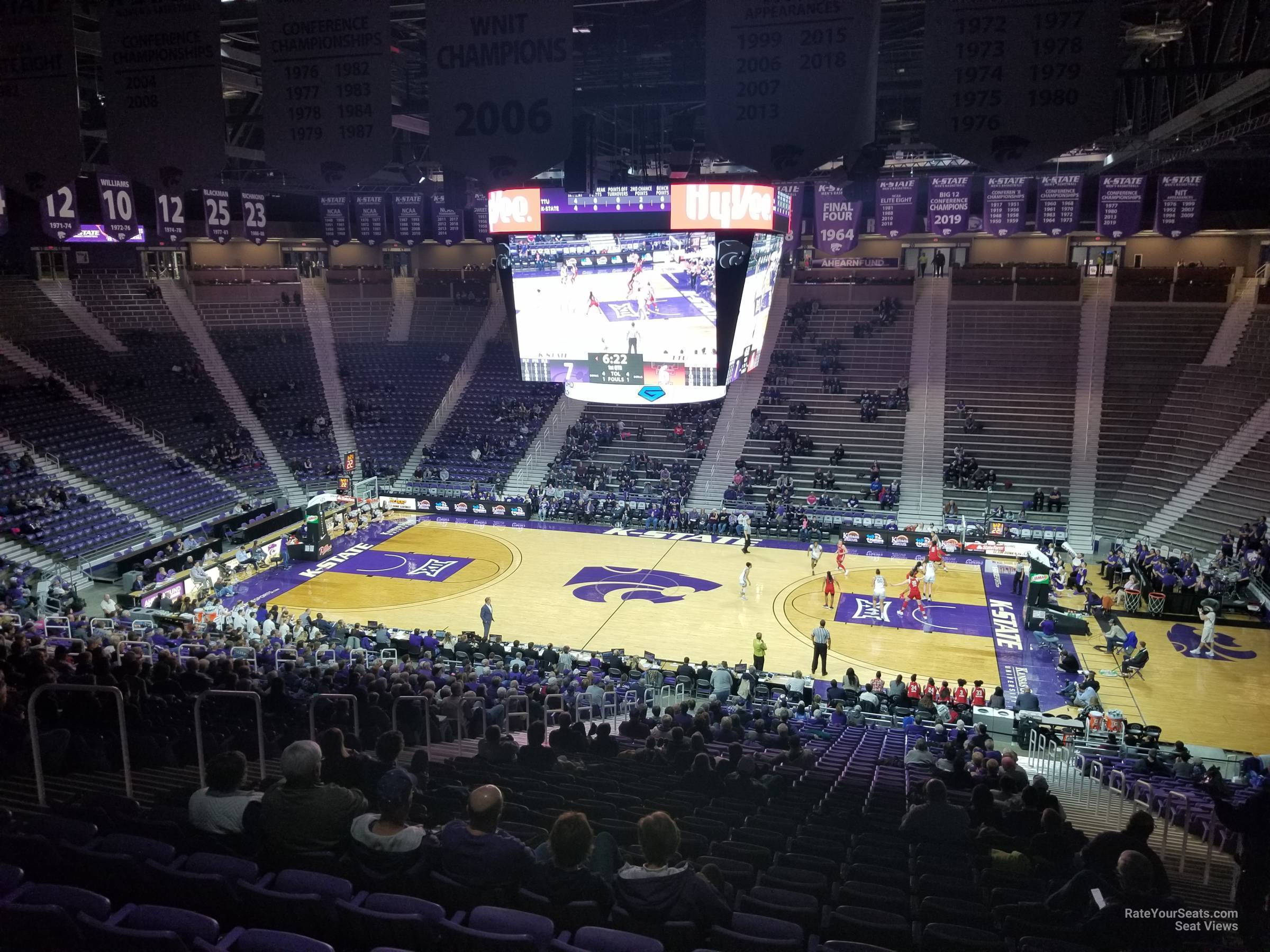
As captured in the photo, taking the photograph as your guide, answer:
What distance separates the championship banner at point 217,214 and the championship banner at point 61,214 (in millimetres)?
5031

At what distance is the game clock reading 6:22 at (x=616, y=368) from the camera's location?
70.7 feet

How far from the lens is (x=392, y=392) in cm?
4453

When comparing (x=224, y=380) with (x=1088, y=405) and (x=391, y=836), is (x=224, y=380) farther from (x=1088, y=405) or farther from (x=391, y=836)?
(x=391, y=836)

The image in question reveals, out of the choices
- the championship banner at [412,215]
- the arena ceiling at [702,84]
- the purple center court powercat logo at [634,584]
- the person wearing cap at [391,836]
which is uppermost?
the arena ceiling at [702,84]

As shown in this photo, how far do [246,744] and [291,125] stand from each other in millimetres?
6746

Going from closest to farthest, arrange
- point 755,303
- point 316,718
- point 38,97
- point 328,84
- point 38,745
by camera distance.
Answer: point 38,745, point 328,84, point 38,97, point 316,718, point 755,303

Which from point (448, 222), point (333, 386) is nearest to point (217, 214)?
point (448, 222)

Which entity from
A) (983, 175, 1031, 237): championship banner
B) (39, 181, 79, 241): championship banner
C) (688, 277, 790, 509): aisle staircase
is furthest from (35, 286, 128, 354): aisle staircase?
(983, 175, 1031, 237): championship banner

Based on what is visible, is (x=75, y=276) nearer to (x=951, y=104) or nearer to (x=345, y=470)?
(x=345, y=470)

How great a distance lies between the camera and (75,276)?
4391 centimetres

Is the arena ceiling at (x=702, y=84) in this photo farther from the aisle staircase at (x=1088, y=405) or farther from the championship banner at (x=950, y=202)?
the aisle staircase at (x=1088, y=405)

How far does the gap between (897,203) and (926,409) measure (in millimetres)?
16296

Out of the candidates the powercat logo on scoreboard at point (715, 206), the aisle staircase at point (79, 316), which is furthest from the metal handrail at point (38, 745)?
the aisle staircase at point (79, 316)

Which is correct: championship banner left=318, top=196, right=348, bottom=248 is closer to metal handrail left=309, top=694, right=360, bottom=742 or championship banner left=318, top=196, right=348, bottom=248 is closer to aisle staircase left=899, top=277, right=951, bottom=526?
metal handrail left=309, top=694, right=360, bottom=742
